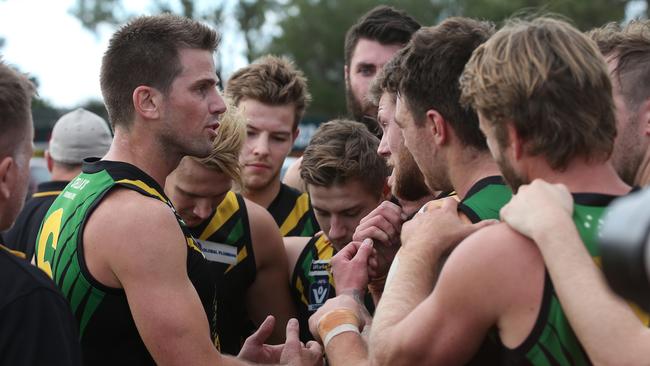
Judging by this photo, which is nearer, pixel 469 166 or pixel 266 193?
pixel 469 166

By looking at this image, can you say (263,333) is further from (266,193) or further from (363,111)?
(363,111)

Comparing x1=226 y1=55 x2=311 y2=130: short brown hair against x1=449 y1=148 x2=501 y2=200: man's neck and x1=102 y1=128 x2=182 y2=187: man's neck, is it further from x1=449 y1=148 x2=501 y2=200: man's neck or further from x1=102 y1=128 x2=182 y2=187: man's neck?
x1=449 y1=148 x2=501 y2=200: man's neck

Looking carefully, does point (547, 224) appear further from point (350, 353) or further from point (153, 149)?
point (153, 149)

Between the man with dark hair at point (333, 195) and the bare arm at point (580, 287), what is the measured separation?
206 centimetres

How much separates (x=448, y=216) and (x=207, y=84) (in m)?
1.48

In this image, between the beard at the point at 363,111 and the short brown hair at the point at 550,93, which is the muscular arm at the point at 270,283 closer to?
the beard at the point at 363,111

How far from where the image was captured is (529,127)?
233cm

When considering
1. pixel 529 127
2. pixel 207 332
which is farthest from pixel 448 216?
pixel 207 332

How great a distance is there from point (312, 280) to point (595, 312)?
Result: 8.02ft

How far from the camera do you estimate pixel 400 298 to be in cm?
253

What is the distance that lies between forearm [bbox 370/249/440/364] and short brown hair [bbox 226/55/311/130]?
3.11m

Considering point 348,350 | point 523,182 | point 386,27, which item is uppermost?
point 523,182

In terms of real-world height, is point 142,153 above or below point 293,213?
above

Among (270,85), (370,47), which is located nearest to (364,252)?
(270,85)
